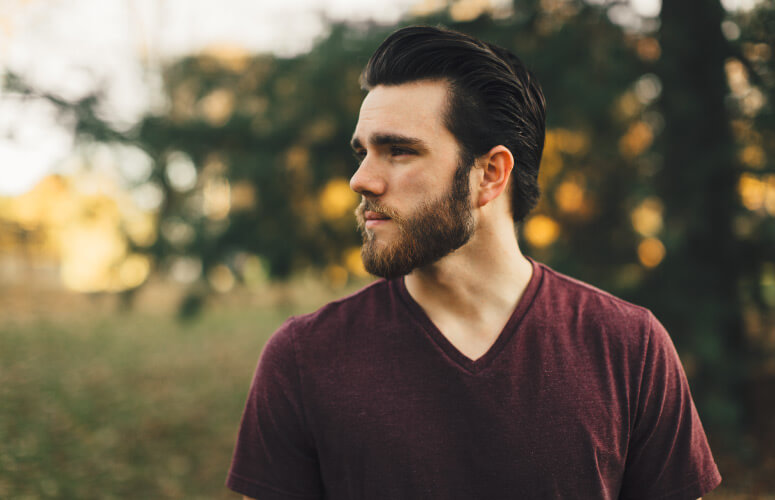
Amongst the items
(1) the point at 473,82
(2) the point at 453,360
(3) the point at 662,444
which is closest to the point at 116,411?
(2) the point at 453,360

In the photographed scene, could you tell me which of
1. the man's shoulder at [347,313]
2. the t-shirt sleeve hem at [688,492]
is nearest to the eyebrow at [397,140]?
the man's shoulder at [347,313]

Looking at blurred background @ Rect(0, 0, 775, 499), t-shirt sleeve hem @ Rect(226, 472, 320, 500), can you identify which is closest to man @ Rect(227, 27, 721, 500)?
t-shirt sleeve hem @ Rect(226, 472, 320, 500)

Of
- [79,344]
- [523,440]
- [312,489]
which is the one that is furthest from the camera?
[79,344]

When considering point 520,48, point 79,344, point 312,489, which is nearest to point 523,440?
point 312,489

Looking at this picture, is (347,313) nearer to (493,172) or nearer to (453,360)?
(453,360)

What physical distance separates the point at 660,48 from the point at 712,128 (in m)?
0.89

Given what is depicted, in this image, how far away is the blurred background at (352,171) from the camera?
4.80 metres

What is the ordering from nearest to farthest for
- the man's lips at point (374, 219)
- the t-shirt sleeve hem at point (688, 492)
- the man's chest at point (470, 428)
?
the man's chest at point (470, 428), the t-shirt sleeve hem at point (688, 492), the man's lips at point (374, 219)

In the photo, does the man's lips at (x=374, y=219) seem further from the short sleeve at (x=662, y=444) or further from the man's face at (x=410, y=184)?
the short sleeve at (x=662, y=444)

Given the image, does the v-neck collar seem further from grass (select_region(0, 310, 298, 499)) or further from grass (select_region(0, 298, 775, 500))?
grass (select_region(0, 310, 298, 499))

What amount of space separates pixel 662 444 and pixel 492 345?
554mm

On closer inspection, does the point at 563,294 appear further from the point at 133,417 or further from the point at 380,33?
the point at 133,417

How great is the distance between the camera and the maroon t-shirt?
1562 mm

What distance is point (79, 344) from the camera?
1193 centimetres
